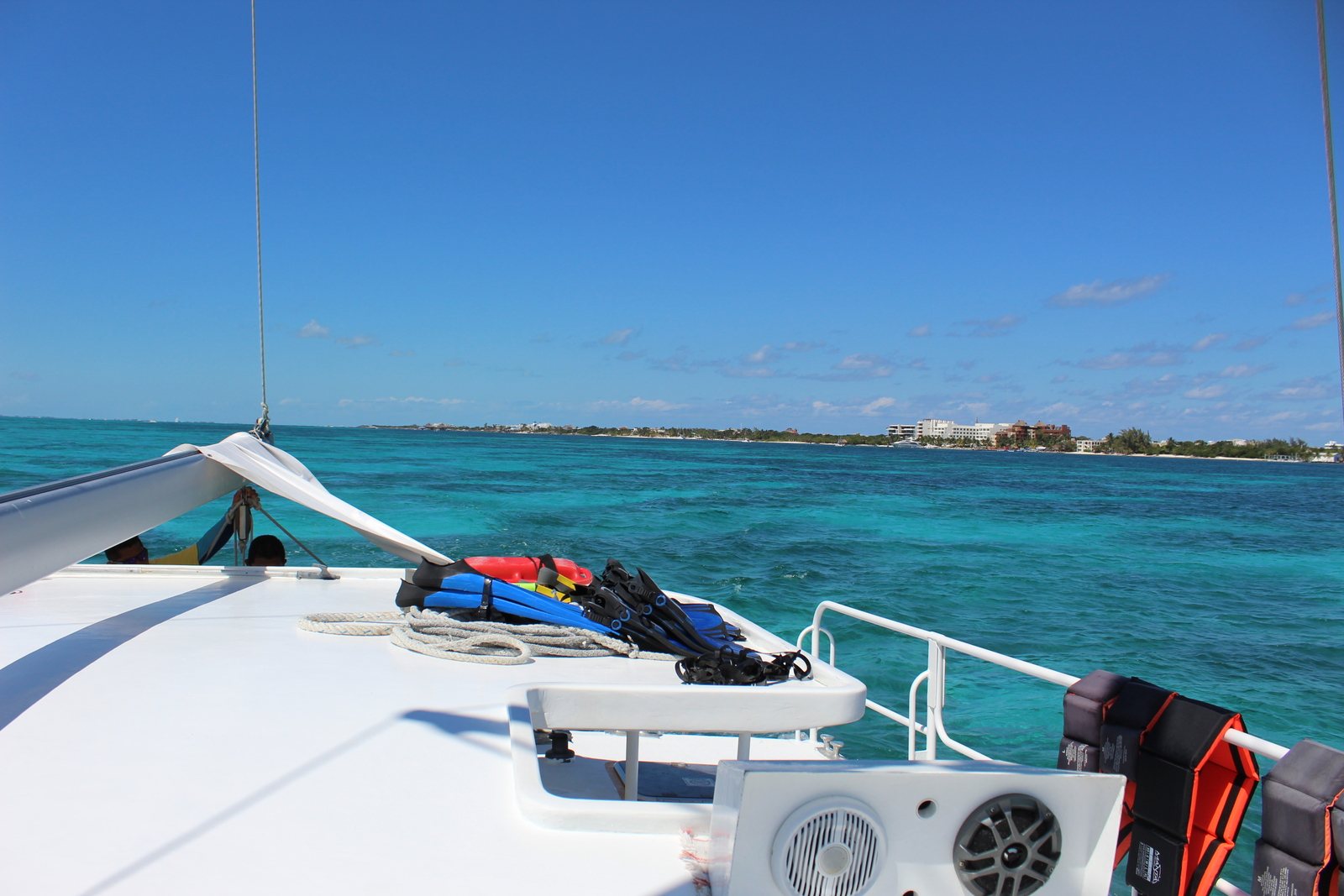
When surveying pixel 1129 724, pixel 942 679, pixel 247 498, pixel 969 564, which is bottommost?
pixel 969 564

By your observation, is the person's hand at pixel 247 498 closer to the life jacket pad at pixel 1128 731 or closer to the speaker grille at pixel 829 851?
the speaker grille at pixel 829 851

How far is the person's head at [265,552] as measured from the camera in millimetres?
5656

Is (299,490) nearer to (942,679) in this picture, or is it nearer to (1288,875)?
(942,679)

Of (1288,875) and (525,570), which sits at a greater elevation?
(525,570)

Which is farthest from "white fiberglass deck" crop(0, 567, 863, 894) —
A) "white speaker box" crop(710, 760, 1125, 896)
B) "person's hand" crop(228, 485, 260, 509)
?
"person's hand" crop(228, 485, 260, 509)

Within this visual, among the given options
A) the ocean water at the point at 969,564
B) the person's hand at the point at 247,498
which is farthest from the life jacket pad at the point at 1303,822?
the person's hand at the point at 247,498

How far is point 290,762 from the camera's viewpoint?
201cm

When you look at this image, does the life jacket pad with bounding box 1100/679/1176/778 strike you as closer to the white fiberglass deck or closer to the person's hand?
the white fiberglass deck

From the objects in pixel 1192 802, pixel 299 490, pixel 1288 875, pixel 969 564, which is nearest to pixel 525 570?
pixel 299 490

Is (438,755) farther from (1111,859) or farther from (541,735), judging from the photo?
(1111,859)

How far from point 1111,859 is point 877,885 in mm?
440

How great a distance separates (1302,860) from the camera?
1524 millimetres

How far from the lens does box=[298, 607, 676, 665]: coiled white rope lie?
2963 mm

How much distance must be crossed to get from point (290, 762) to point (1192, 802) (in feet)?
6.49
